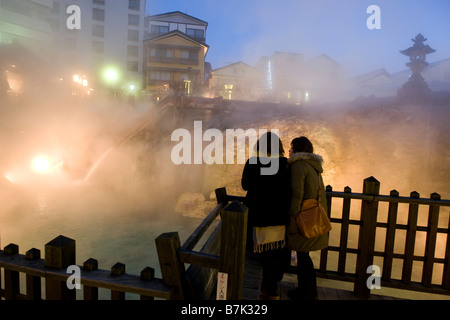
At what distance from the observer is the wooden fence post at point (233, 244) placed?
2.07 meters

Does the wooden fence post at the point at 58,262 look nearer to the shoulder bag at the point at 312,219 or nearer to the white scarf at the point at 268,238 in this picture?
the white scarf at the point at 268,238

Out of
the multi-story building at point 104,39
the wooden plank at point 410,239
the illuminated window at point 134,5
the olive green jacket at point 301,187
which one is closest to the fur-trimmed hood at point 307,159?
the olive green jacket at point 301,187

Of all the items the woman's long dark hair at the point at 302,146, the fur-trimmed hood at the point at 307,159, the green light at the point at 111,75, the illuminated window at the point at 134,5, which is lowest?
the fur-trimmed hood at the point at 307,159

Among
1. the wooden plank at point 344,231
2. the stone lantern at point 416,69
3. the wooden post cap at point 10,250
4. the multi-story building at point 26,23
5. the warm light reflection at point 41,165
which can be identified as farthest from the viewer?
the multi-story building at point 26,23

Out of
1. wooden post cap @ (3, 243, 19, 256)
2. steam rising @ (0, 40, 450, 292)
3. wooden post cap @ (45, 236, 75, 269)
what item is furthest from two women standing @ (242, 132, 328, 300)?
steam rising @ (0, 40, 450, 292)

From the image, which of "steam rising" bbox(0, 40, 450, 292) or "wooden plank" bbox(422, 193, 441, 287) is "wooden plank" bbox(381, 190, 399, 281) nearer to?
"wooden plank" bbox(422, 193, 441, 287)

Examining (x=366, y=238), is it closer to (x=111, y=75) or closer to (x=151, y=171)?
(x=151, y=171)

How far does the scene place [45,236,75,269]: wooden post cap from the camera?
224cm

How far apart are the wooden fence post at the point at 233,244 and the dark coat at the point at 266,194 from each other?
1.02 meters

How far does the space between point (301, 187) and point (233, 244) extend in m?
1.38

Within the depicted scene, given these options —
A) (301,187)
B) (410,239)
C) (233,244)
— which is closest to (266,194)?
(301,187)

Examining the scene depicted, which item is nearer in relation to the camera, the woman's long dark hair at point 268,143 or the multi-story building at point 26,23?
the woman's long dark hair at point 268,143
